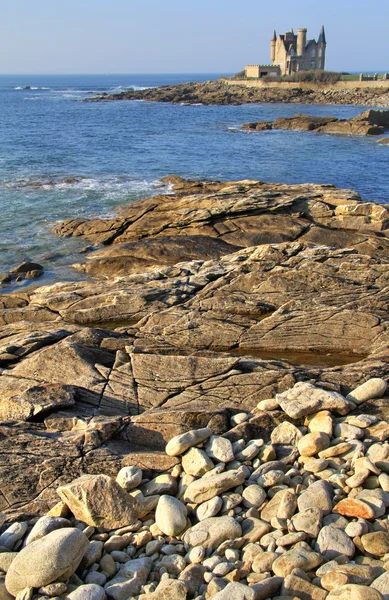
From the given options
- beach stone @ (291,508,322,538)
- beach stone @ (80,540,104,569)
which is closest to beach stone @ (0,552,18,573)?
beach stone @ (80,540,104,569)

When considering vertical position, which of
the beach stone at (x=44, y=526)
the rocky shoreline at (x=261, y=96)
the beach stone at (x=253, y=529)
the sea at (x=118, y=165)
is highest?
the rocky shoreline at (x=261, y=96)

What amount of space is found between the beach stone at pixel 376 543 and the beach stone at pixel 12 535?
400cm

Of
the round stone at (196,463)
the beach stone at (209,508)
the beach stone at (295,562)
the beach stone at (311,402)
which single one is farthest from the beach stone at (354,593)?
the beach stone at (311,402)

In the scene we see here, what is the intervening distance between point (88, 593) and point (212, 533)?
1.53 metres

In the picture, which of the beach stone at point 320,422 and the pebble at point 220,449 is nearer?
the pebble at point 220,449

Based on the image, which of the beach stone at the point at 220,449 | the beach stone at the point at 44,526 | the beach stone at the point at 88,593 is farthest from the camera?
the beach stone at the point at 220,449

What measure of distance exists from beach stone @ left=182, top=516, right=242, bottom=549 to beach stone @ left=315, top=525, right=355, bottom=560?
0.93 metres

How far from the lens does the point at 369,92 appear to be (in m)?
124

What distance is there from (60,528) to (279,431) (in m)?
3.33

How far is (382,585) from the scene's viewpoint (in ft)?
17.1

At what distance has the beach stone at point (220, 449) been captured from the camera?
7348 mm

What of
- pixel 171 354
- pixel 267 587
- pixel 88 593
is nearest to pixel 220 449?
pixel 267 587

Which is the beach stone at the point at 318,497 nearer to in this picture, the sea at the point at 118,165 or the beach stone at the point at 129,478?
the beach stone at the point at 129,478

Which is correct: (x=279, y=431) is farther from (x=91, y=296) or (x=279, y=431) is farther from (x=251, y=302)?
(x=91, y=296)
